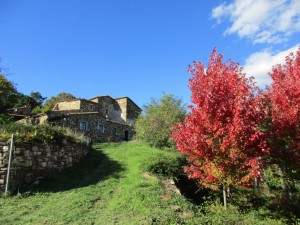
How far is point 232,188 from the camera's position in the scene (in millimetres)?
14484

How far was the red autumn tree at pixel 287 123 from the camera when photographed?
11594 millimetres

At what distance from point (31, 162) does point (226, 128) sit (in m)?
10.1

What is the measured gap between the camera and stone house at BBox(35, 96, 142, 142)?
1244 inches

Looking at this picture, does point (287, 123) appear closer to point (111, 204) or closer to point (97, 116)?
point (111, 204)

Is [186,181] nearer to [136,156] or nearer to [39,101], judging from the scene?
[136,156]

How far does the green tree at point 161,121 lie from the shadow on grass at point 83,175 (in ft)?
17.5

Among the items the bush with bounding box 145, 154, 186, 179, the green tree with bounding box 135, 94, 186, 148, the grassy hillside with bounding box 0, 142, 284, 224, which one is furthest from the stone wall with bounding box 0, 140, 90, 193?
the green tree with bounding box 135, 94, 186, 148

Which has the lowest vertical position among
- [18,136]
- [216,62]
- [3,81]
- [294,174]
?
[294,174]

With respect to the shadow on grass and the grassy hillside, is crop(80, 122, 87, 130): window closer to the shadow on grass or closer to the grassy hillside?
the shadow on grass

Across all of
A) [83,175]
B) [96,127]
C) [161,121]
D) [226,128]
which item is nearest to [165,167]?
[83,175]

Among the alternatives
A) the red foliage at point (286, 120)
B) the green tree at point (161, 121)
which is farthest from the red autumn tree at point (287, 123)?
the green tree at point (161, 121)

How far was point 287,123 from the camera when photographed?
11.6 meters

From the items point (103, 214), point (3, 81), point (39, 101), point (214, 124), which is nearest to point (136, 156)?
point (103, 214)

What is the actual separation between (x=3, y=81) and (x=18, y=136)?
36.5ft
